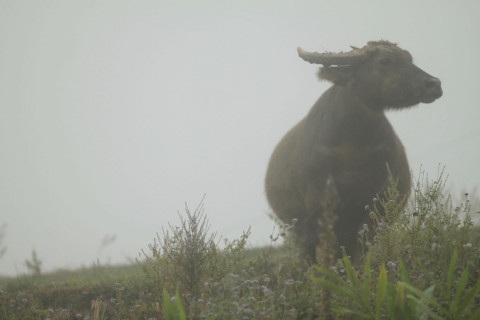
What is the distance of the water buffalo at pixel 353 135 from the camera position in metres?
5.63

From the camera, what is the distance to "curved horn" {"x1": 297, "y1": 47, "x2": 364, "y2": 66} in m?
5.79

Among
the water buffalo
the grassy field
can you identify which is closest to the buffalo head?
the water buffalo

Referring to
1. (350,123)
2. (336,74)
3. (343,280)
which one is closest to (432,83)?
(350,123)

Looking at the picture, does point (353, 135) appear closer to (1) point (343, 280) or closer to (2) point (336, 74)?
(2) point (336, 74)

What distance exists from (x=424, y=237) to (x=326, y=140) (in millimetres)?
1946

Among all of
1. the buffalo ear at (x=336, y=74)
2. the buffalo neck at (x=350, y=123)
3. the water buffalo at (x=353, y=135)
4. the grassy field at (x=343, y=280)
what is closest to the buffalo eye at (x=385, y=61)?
the water buffalo at (x=353, y=135)

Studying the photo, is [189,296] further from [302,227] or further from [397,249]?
[302,227]

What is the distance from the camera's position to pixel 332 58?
5.78m

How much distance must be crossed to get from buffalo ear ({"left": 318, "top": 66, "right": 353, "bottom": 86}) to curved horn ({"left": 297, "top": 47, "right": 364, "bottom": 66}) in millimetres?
98

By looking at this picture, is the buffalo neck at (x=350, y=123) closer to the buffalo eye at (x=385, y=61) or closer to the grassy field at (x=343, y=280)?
the buffalo eye at (x=385, y=61)

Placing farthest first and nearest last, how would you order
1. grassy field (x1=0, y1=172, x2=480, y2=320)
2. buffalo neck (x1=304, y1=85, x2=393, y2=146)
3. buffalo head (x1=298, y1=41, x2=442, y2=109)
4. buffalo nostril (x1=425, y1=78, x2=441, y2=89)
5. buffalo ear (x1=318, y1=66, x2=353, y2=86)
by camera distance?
buffalo ear (x1=318, y1=66, x2=353, y2=86) < buffalo neck (x1=304, y1=85, x2=393, y2=146) < buffalo head (x1=298, y1=41, x2=442, y2=109) < buffalo nostril (x1=425, y1=78, x2=441, y2=89) < grassy field (x1=0, y1=172, x2=480, y2=320)

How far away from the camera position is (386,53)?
5.81 metres

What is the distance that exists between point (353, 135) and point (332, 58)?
0.93 meters

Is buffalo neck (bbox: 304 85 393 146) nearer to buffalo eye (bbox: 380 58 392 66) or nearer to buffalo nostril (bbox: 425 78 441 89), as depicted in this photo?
buffalo eye (bbox: 380 58 392 66)
